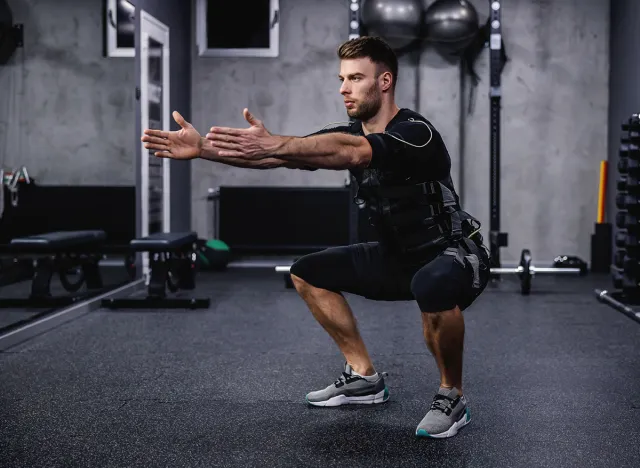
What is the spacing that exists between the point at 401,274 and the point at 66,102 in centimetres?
456

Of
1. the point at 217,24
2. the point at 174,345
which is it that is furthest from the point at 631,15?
the point at 174,345

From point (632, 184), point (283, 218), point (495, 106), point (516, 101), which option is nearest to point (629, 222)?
point (632, 184)

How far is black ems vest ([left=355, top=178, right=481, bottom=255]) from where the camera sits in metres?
2.27

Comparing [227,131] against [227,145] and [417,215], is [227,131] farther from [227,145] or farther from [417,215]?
[417,215]

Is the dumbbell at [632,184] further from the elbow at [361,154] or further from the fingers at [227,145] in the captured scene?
the fingers at [227,145]

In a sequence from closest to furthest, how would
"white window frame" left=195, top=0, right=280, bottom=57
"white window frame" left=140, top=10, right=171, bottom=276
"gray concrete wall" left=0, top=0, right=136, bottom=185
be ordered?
"white window frame" left=140, top=10, right=171, bottom=276, "gray concrete wall" left=0, top=0, right=136, bottom=185, "white window frame" left=195, top=0, right=280, bottom=57

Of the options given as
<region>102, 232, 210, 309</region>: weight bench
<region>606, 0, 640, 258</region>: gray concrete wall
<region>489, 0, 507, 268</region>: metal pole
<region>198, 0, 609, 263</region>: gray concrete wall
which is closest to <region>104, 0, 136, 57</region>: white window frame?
<region>198, 0, 609, 263</region>: gray concrete wall

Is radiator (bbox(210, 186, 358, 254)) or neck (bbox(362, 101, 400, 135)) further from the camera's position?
radiator (bbox(210, 186, 358, 254))

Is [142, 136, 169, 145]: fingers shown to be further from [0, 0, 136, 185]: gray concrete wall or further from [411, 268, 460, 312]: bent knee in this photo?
[0, 0, 136, 185]: gray concrete wall

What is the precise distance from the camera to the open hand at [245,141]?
1.73 meters

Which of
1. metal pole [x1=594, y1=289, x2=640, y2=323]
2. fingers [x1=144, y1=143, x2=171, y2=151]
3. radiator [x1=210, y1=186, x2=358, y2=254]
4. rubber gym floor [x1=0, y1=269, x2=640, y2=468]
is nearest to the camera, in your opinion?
fingers [x1=144, y1=143, x2=171, y2=151]

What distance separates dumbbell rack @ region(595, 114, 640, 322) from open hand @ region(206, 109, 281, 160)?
119 inches

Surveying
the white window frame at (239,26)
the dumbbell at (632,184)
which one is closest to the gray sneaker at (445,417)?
the dumbbell at (632,184)

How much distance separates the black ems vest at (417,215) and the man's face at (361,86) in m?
0.22
